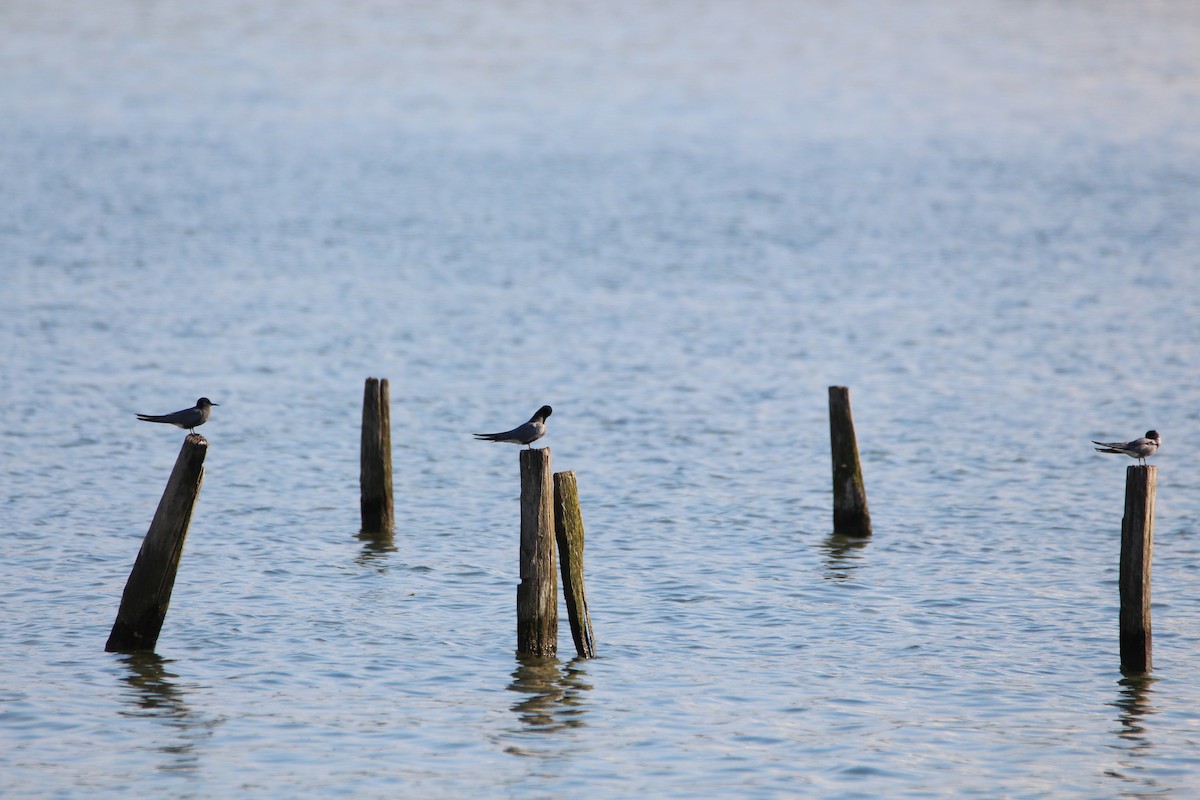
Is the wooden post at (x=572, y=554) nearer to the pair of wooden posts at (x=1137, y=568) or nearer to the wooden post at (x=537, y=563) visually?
the wooden post at (x=537, y=563)

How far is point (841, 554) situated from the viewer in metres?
18.9

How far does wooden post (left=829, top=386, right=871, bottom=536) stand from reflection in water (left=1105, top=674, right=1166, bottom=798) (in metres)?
5.30

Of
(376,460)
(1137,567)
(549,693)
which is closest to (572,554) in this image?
(549,693)

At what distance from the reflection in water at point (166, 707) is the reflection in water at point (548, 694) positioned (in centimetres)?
270

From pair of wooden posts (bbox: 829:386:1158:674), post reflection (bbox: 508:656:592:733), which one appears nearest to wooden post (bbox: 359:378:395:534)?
post reflection (bbox: 508:656:592:733)

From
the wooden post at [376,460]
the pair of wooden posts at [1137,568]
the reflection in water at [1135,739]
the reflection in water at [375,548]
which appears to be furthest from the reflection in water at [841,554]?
the wooden post at [376,460]

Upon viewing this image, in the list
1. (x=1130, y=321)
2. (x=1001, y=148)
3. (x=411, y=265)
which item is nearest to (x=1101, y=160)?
(x=1001, y=148)

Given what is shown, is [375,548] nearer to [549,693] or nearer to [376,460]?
[376,460]

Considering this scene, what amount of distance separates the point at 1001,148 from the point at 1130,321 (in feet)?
100

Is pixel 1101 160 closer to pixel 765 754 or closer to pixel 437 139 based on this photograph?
pixel 437 139

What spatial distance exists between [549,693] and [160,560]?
12.6ft

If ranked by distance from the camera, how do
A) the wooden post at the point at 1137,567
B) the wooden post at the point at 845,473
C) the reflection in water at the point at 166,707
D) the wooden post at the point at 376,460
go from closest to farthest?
the reflection in water at the point at 166,707 → the wooden post at the point at 1137,567 → the wooden post at the point at 376,460 → the wooden post at the point at 845,473

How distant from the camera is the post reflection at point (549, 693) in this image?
12680 millimetres

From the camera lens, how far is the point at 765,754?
12164mm
